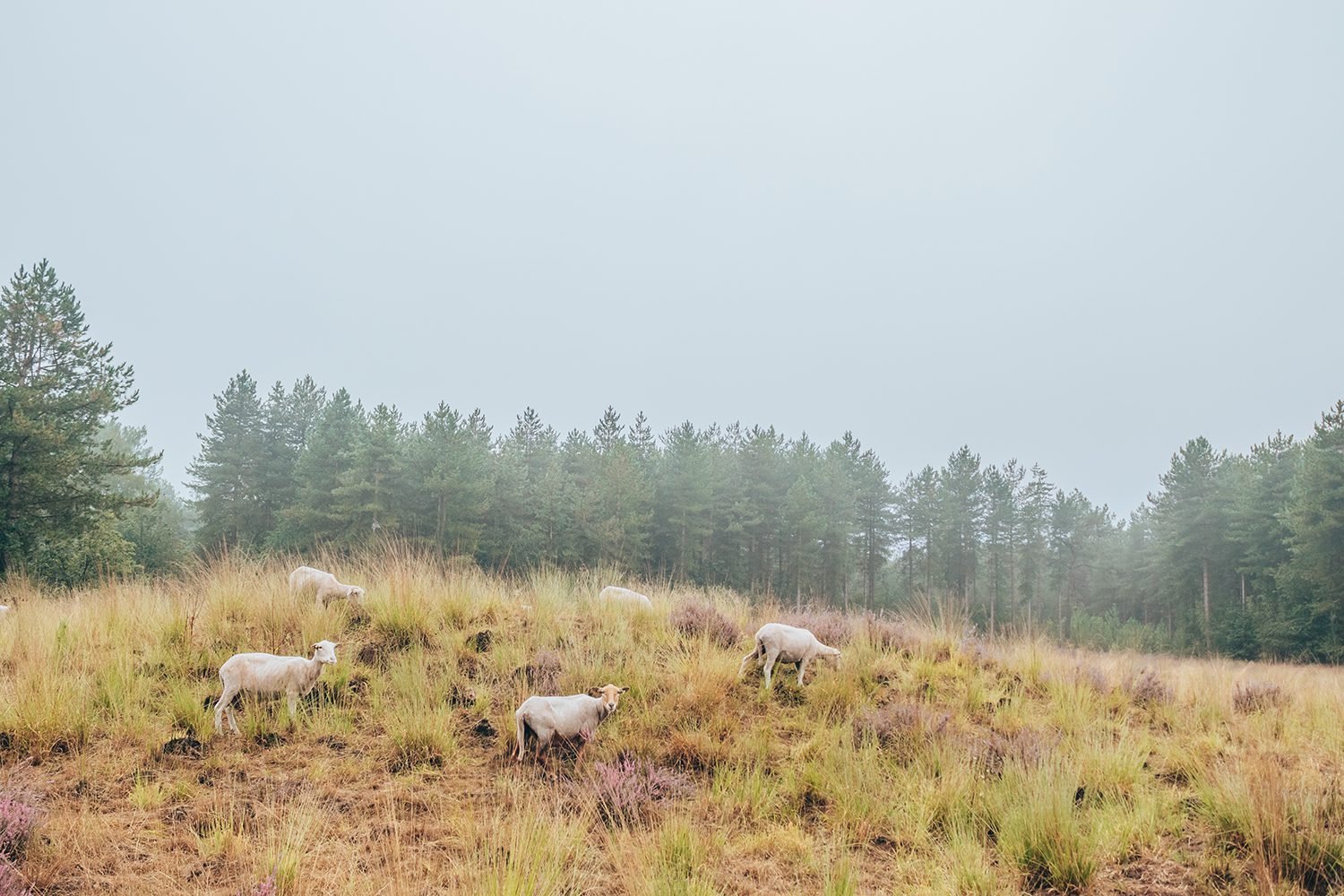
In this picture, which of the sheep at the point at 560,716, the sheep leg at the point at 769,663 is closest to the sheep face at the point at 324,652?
the sheep at the point at 560,716

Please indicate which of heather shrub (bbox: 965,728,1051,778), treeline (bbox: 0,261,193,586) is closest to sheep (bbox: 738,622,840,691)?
heather shrub (bbox: 965,728,1051,778)

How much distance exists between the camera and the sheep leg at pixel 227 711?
4820 millimetres

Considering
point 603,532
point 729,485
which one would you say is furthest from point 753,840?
point 729,485

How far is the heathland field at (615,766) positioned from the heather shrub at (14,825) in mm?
18

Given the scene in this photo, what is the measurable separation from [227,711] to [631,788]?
342cm

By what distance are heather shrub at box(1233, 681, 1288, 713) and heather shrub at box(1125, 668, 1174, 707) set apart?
66cm

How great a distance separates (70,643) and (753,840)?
671 cm

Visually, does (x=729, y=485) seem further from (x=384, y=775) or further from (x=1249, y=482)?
(x=384, y=775)

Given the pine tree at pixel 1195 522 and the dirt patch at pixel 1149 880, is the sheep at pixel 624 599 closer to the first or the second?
the dirt patch at pixel 1149 880

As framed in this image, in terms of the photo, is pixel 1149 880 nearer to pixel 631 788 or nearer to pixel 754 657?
pixel 631 788

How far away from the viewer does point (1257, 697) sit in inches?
294

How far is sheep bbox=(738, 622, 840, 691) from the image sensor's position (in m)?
6.35

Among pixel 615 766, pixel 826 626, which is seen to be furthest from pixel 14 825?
pixel 826 626

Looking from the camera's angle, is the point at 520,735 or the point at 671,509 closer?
the point at 520,735
